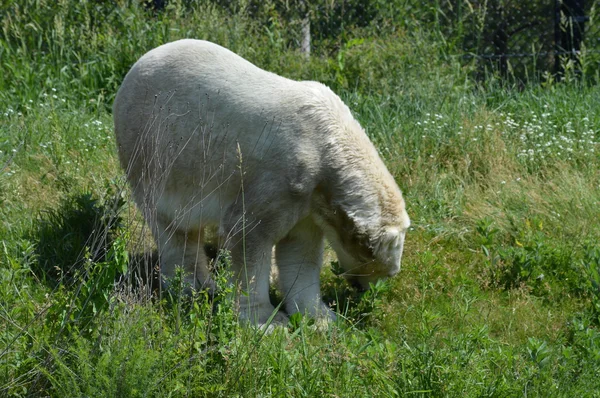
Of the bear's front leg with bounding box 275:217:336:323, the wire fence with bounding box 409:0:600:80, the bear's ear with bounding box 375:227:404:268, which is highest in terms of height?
the wire fence with bounding box 409:0:600:80

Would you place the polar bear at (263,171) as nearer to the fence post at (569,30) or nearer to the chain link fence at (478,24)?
the chain link fence at (478,24)

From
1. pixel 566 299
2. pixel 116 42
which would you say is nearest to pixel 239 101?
pixel 566 299

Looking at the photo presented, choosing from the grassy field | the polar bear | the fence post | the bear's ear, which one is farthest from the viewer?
the fence post

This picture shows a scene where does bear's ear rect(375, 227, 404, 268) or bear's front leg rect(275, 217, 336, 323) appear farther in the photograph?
bear's front leg rect(275, 217, 336, 323)

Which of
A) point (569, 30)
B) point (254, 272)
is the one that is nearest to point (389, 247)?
point (254, 272)

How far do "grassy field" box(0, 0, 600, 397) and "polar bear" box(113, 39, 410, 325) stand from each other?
0.31m

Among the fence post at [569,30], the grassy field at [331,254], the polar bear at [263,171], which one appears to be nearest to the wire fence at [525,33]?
the fence post at [569,30]

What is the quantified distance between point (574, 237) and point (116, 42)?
16.4 feet

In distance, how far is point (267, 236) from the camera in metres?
4.68

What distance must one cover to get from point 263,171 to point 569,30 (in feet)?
18.3

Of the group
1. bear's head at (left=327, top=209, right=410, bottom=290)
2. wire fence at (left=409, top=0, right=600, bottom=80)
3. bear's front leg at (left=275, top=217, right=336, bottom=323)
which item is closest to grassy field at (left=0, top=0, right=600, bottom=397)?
bear's head at (left=327, top=209, right=410, bottom=290)

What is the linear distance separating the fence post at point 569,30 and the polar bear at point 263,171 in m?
4.80

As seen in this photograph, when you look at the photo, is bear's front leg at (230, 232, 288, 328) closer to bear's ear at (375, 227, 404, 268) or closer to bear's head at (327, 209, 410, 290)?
bear's head at (327, 209, 410, 290)

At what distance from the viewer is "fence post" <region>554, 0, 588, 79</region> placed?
8.88 m
